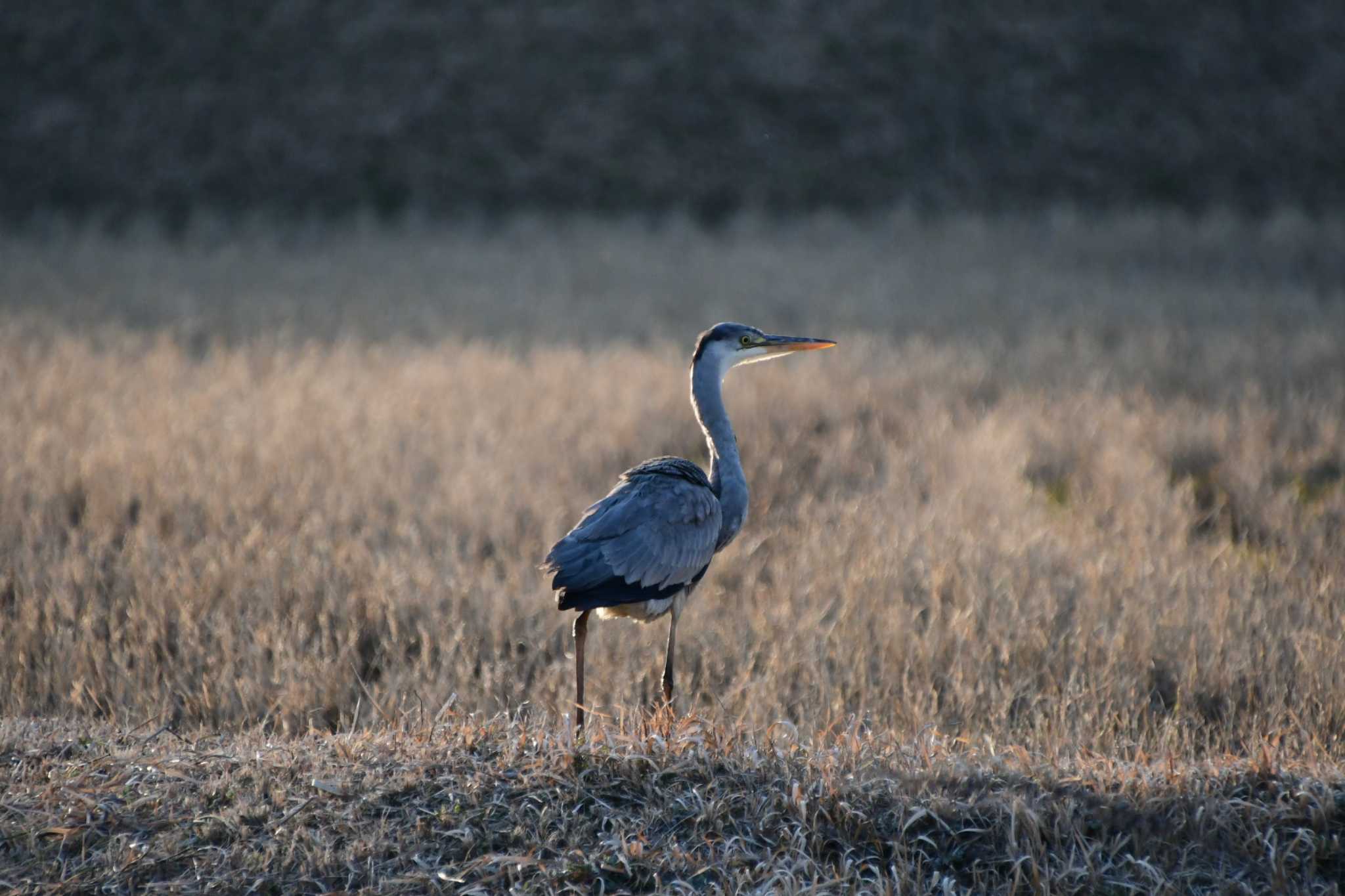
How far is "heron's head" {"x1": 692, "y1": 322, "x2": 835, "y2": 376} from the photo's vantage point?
5.50 meters

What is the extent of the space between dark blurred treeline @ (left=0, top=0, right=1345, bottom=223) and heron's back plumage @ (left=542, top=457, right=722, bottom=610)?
18.8m

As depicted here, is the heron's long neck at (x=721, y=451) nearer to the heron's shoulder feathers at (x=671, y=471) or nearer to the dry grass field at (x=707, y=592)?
the heron's shoulder feathers at (x=671, y=471)

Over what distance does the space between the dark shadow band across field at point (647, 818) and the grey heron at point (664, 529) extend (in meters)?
0.60

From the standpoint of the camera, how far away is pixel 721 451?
543 centimetres

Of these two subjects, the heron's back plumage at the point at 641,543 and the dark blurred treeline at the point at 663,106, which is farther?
the dark blurred treeline at the point at 663,106

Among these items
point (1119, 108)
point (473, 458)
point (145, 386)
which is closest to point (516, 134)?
point (1119, 108)

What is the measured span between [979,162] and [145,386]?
18674 millimetres

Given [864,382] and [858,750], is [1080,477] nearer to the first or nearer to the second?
[864,382]

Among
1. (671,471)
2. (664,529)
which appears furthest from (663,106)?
(664,529)

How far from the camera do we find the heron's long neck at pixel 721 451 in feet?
17.5

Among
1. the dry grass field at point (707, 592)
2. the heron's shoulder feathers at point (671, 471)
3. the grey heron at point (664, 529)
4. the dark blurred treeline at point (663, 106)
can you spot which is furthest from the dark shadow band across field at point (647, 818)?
the dark blurred treeline at point (663, 106)

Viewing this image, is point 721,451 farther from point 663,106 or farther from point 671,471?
point 663,106

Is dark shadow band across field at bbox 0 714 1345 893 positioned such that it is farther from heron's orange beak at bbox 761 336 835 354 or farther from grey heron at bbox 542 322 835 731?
heron's orange beak at bbox 761 336 835 354

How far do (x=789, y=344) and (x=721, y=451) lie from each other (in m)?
0.62
